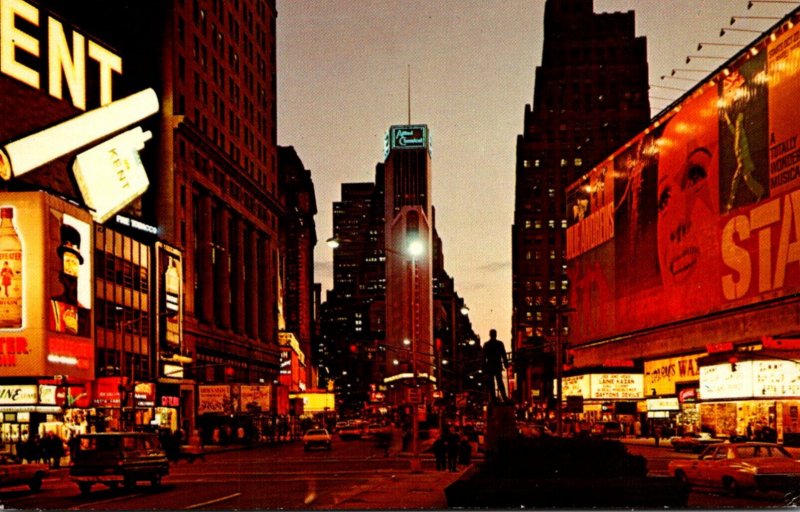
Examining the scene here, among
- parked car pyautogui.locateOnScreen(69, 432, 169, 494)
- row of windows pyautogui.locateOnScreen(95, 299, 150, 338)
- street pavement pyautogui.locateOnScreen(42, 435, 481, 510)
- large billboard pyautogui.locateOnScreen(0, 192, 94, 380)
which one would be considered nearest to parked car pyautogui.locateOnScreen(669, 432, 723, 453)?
street pavement pyautogui.locateOnScreen(42, 435, 481, 510)

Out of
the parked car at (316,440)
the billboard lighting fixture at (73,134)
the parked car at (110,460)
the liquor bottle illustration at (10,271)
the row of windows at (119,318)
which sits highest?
the billboard lighting fixture at (73,134)

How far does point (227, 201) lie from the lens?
122625mm

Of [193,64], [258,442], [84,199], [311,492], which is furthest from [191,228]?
[311,492]

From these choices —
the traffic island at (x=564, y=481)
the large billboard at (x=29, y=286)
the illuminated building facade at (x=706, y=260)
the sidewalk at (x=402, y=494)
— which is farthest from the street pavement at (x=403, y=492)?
the large billboard at (x=29, y=286)

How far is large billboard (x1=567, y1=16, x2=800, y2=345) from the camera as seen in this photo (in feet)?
218

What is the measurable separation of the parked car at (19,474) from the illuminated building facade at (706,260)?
36.9 m

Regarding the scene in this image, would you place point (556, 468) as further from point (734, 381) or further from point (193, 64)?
point (193, 64)

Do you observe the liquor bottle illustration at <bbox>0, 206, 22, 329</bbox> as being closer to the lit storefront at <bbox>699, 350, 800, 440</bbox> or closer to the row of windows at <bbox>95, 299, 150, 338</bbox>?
the row of windows at <bbox>95, 299, 150, 338</bbox>

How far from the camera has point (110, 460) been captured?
35438mm

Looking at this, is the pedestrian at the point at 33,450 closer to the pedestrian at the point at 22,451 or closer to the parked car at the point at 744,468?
the pedestrian at the point at 22,451

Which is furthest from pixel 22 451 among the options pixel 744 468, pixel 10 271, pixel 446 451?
pixel 744 468

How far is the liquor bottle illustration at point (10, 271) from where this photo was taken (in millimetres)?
62344

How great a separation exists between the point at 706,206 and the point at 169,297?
46732mm

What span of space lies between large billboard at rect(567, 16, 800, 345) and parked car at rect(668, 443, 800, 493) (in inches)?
1414
